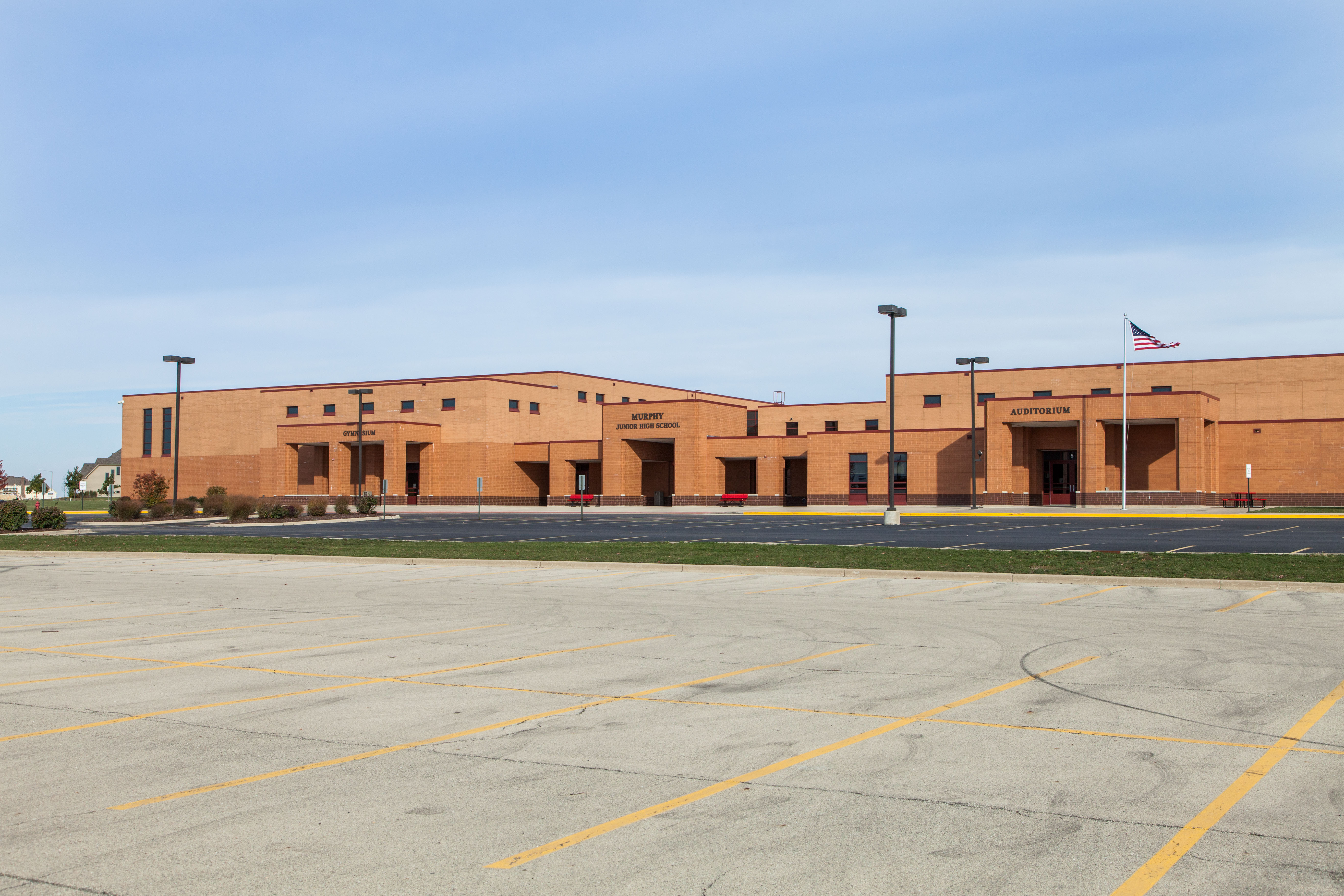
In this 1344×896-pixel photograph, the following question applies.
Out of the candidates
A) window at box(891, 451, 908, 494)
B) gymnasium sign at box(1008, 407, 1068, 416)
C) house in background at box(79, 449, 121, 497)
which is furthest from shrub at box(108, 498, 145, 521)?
house in background at box(79, 449, 121, 497)

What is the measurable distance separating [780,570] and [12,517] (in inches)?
1318

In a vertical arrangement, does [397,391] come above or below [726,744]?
above

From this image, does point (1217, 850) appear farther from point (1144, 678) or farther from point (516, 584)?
point (516, 584)

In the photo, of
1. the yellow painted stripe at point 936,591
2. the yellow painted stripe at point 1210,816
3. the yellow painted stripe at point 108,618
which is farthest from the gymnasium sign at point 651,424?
the yellow painted stripe at point 1210,816

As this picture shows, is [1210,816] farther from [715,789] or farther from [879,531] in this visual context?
[879,531]

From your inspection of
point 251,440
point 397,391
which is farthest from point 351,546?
point 251,440

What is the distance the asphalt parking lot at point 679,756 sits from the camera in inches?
190

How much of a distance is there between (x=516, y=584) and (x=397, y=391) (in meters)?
64.9

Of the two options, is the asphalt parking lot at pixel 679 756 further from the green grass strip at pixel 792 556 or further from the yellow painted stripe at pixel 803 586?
the green grass strip at pixel 792 556

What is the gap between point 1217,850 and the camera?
4.98m

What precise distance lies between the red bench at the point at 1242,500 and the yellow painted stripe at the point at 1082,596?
132 feet

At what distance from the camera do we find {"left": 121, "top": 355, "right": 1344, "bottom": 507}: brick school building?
57156mm

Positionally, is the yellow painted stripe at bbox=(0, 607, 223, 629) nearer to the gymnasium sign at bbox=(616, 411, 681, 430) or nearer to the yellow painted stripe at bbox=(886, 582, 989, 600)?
the yellow painted stripe at bbox=(886, 582, 989, 600)

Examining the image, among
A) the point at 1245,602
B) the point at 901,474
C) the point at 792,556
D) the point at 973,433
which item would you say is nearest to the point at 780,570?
the point at 792,556
